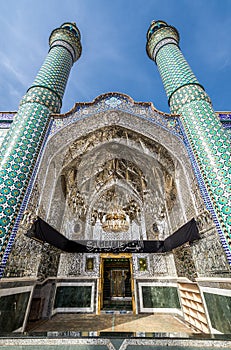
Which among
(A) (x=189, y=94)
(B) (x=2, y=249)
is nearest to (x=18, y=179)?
(B) (x=2, y=249)

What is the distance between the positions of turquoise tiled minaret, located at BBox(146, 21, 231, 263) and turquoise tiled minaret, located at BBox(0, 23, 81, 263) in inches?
142

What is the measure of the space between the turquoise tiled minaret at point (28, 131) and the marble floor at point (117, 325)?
8.55 ft

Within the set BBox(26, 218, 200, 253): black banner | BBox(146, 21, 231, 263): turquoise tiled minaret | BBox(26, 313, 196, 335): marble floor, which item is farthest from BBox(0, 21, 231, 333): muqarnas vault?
BBox(26, 313, 196, 335): marble floor

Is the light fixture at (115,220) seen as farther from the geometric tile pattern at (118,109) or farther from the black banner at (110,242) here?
the geometric tile pattern at (118,109)

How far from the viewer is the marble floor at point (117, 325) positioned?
11.5 feet

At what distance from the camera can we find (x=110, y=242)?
662cm

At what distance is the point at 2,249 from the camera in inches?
101

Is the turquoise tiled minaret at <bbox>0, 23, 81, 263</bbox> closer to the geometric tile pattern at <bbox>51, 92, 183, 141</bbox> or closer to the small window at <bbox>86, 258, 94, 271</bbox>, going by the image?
the geometric tile pattern at <bbox>51, 92, 183, 141</bbox>

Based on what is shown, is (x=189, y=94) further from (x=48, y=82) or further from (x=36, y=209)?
(x=36, y=209)

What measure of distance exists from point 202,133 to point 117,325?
5.04m

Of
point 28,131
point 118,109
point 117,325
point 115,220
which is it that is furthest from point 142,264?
point 28,131

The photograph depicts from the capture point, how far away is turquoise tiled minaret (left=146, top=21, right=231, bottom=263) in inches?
119

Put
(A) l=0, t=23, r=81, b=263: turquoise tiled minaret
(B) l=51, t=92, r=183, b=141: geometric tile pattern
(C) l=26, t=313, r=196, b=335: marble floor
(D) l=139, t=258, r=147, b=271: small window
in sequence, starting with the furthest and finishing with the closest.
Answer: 1. (D) l=139, t=258, r=147, b=271: small window
2. (B) l=51, t=92, r=183, b=141: geometric tile pattern
3. (C) l=26, t=313, r=196, b=335: marble floor
4. (A) l=0, t=23, r=81, b=263: turquoise tiled minaret

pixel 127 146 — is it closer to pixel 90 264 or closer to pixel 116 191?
pixel 116 191
